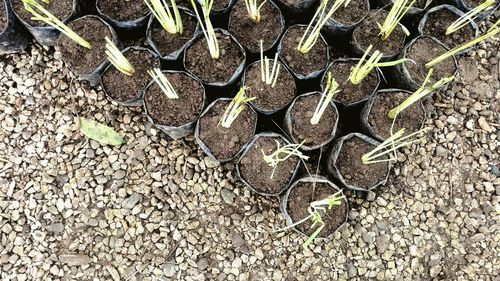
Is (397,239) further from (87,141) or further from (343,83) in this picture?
(87,141)

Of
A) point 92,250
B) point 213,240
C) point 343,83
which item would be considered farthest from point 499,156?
point 92,250

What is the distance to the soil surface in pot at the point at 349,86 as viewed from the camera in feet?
6.05

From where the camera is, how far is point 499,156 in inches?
77.8

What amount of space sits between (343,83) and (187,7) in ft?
2.14

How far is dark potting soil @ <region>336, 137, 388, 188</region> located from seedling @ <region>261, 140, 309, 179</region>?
0.49 feet

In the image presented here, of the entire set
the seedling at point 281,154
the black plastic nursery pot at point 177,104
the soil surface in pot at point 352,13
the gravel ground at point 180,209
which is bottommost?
the gravel ground at point 180,209

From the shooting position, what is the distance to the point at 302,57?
6.10 ft

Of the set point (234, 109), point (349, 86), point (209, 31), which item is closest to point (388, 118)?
point (349, 86)

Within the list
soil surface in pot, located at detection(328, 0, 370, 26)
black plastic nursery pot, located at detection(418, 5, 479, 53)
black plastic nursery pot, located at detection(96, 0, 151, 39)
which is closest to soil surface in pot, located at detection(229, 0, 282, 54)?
soil surface in pot, located at detection(328, 0, 370, 26)

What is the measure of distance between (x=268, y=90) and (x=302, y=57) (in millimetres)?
Result: 176

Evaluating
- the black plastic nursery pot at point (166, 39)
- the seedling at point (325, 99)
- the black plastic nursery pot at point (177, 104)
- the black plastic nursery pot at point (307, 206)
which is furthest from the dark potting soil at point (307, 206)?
the black plastic nursery pot at point (166, 39)

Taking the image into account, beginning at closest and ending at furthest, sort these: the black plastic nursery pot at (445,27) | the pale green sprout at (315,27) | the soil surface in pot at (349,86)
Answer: the pale green sprout at (315,27) < the soil surface in pot at (349,86) < the black plastic nursery pot at (445,27)

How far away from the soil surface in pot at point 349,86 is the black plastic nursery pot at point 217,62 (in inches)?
12.2

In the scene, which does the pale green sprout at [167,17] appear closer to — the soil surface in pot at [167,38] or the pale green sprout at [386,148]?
the soil surface in pot at [167,38]
